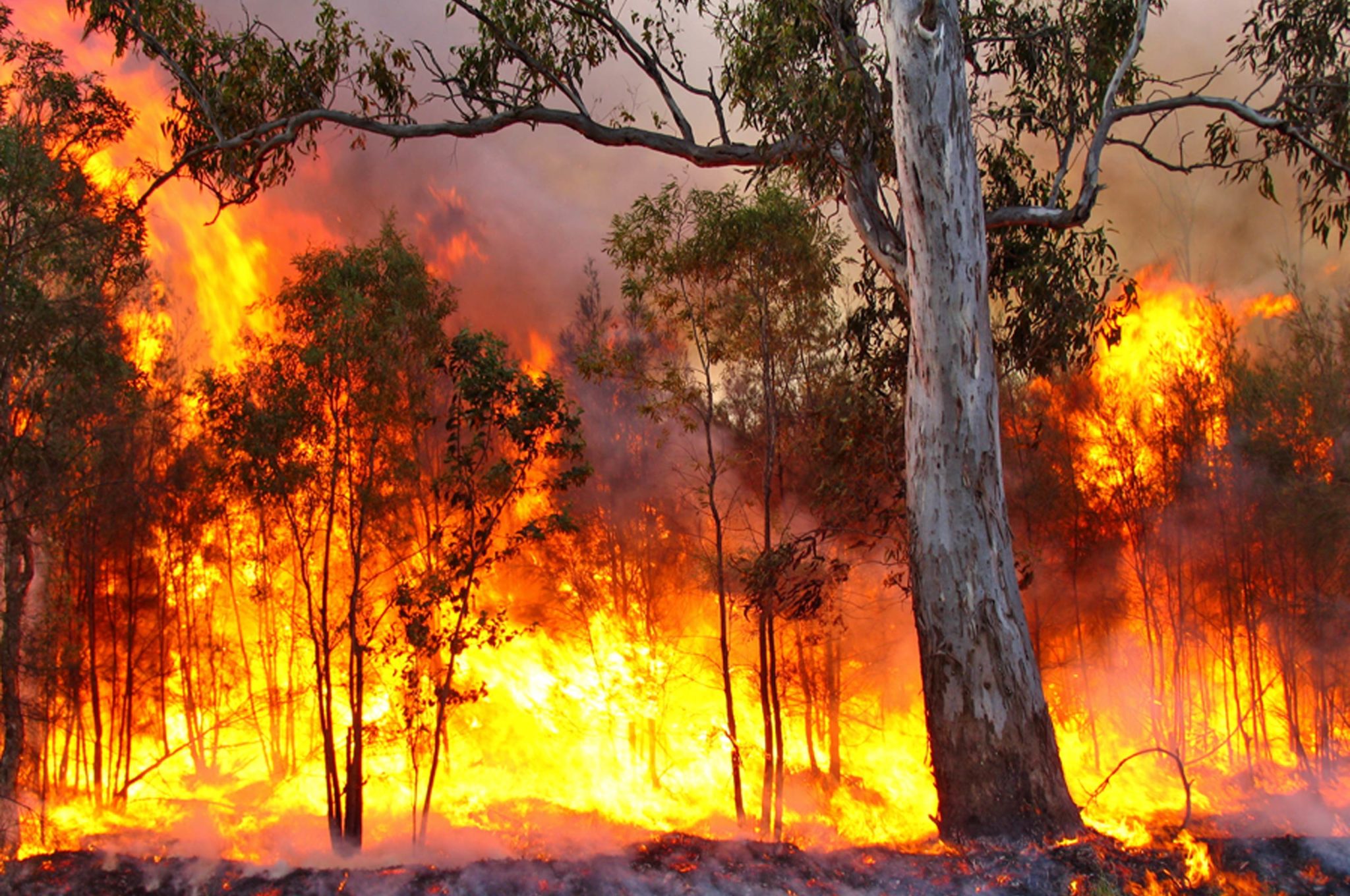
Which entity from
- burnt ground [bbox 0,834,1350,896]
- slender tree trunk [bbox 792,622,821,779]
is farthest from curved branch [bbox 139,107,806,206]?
slender tree trunk [bbox 792,622,821,779]

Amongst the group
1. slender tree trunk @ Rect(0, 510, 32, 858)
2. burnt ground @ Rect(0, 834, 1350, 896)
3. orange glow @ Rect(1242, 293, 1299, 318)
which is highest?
orange glow @ Rect(1242, 293, 1299, 318)

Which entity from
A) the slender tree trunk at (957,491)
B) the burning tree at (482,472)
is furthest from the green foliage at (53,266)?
the slender tree trunk at (957,491)

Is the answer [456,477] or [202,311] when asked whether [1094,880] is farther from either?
[202,311]

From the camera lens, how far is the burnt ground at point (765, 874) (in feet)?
13.3

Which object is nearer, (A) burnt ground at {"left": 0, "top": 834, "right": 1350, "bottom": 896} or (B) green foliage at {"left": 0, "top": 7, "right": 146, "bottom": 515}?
(A) burnt ground at {"left": 0, "top": 834, "right": 1350, "bottom": 896}

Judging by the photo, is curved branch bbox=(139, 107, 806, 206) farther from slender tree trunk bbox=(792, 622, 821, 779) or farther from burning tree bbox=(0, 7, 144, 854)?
slender tree trunk bbox=(792, 622, 821, 779)

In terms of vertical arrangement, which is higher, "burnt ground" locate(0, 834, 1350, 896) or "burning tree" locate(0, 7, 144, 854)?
"burning tree" locate(0, 7, 144, 854)

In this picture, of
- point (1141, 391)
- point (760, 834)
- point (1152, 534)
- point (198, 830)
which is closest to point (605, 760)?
point (760, 834)

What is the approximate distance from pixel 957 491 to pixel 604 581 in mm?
10819

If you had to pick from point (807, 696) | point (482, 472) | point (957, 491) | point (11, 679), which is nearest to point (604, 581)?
point (807, 696)

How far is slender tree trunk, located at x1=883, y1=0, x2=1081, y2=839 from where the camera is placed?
19.0 ft

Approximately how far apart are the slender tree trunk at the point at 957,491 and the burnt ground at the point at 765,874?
1037 mm

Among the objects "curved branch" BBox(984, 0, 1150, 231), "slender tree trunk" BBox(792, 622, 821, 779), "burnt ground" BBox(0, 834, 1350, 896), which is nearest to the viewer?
"burnt ground" BBox(0, 834, 1350, 896)

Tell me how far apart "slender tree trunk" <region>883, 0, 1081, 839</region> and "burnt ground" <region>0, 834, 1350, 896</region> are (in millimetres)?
1037
